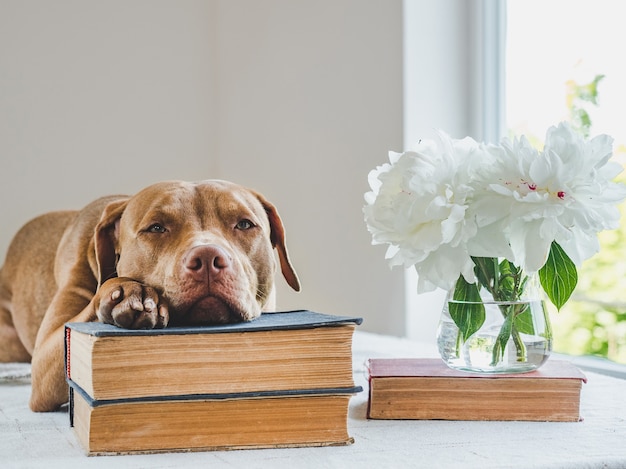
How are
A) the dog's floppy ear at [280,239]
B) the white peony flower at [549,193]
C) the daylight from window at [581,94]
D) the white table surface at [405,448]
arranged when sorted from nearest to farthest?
1. the white table surface at [405,448]
2. the white peony flower at [549,193]
3. the dog's floppy ear at [280,239]
4. the daylight from window at [581,94]

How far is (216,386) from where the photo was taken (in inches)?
36.9

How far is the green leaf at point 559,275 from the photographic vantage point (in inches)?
42.1

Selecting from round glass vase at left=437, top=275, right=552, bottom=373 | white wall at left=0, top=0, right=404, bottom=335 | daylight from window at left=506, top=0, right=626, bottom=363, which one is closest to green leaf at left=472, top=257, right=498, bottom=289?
round glass vase at left=437, top=275, right=552, bottom=373

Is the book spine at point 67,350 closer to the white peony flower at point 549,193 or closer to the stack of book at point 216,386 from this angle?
the stack of book at point 216,386

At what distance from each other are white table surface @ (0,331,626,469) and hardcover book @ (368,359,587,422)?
0.7 inches

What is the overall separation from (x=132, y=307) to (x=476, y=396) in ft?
1.50

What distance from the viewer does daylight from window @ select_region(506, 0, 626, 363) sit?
1.83 m

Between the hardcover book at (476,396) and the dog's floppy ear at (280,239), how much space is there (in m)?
0.29

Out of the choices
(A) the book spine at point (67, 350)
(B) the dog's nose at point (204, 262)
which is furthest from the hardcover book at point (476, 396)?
(A) the book spine at point (67, 350)

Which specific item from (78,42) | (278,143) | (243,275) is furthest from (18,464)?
(78,42)

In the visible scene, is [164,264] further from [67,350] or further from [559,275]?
[559,275]

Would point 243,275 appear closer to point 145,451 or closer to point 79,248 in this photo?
point 145,451

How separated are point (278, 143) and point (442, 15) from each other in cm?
78

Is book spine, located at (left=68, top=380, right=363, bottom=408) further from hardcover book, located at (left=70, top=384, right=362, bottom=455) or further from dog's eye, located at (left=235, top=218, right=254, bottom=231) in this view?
dog's eye, located at (left=235, top=218, right=254, bottom=231)
